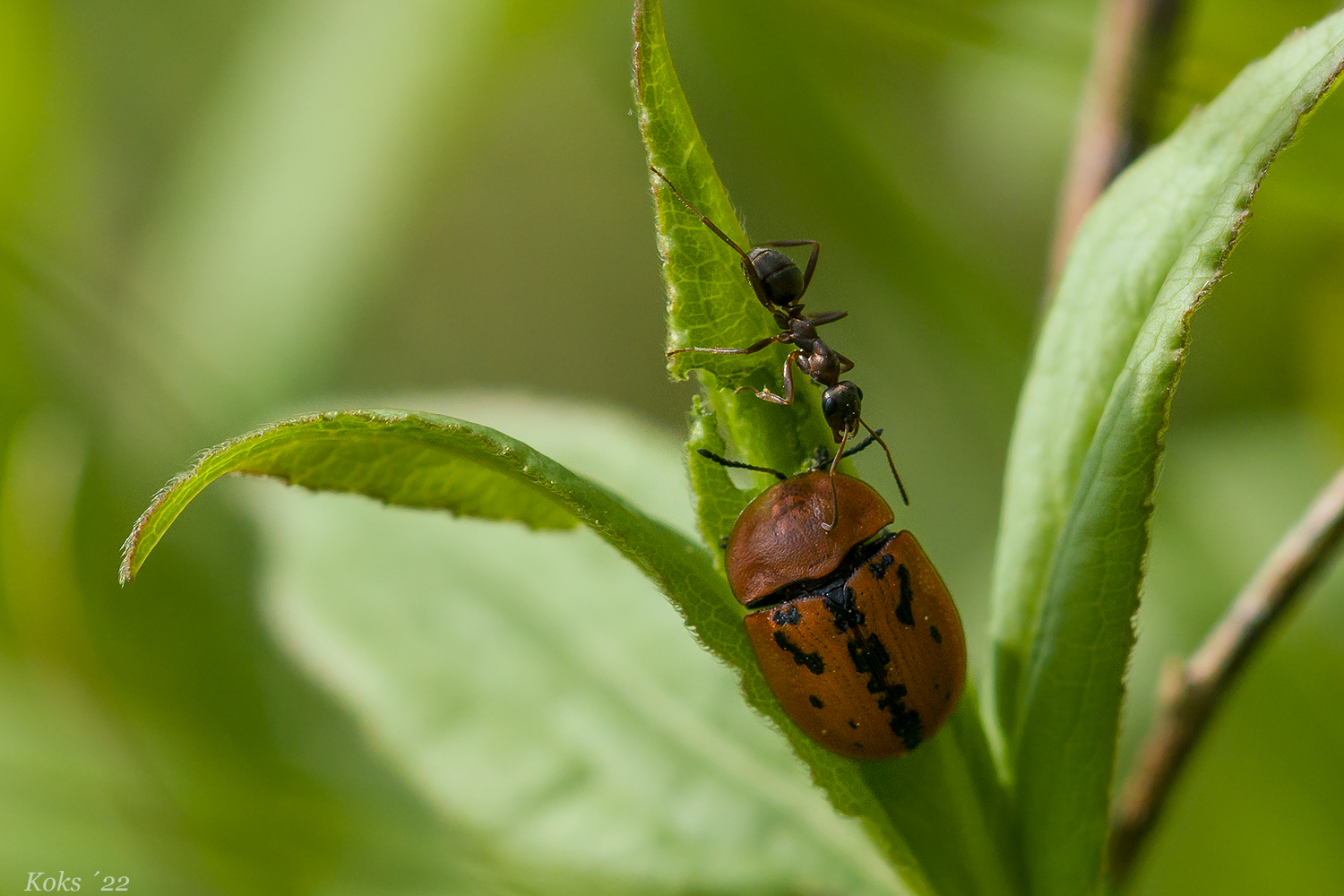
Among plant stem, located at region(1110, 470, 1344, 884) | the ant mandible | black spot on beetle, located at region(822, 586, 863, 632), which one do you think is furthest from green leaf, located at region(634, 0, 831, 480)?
the ant mandible

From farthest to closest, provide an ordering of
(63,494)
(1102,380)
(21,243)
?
(21,243) → (63,494) → (1102,380)

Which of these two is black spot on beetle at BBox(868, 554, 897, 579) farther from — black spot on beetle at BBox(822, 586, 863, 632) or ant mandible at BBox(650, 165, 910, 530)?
ant mandible at BBox(650, 165, 910, 530)

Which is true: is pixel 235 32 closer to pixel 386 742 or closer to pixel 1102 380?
pixel 386 742

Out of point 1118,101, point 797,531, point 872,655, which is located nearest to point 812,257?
point 1118,101

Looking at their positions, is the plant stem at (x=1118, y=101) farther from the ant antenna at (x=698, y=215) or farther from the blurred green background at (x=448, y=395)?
the ant antenna at (x=698, y=215)

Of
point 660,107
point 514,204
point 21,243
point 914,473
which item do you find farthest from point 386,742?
point 514,204

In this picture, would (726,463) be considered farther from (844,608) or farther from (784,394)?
(844,608)
